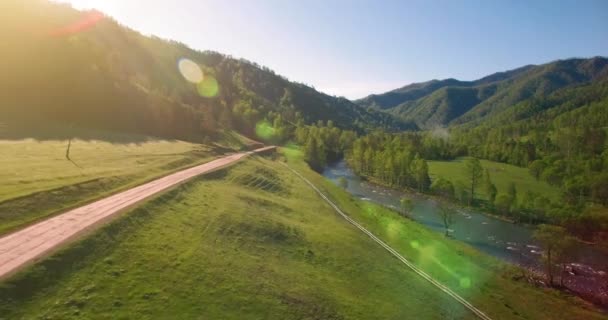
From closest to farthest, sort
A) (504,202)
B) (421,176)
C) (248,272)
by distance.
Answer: (248,272), (504,202), (421,176)

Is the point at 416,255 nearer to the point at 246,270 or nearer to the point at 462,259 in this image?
the point at 462,259

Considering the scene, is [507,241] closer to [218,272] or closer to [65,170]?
[218,272]

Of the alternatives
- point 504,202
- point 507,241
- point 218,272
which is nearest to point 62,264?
point 218,272

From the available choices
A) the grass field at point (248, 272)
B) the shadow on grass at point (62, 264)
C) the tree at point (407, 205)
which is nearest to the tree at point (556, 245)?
the grass field at point (248, 272)

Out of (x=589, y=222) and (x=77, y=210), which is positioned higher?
(x=77, y=210)

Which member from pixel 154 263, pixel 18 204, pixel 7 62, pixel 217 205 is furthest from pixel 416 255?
pixel 7 62

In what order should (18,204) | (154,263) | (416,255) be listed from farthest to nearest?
1. (416,255)
2. (18,204)
3. (154,263)

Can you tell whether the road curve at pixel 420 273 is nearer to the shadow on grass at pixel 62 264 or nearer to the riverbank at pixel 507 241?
the riverbank at pixel 507 241
